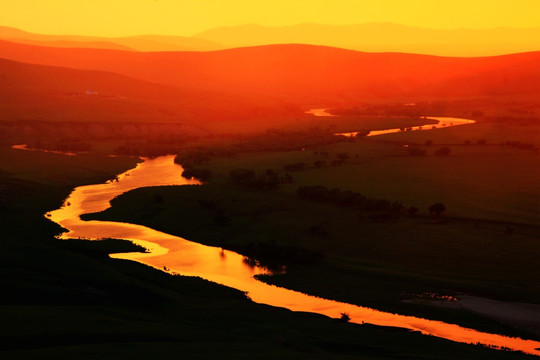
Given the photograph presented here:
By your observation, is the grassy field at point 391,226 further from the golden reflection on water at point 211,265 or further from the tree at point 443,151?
the tree at point 443,151

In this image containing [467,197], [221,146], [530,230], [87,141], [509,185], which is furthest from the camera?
[87,141]

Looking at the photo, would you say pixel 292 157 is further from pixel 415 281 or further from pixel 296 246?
pixel 415 281

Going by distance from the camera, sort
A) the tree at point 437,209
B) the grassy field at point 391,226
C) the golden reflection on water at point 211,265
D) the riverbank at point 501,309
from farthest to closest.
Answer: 1. the tree at point 437,209
2. the grassy field at point 391,226
3. the riverbank at point 501,309
4. the golden reflection on water at point 211,265

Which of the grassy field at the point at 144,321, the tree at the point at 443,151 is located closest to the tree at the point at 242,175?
the tree at the point at 443,151

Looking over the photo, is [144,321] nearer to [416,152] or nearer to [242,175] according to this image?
[242,175]

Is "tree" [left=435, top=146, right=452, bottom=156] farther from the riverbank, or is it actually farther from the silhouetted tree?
the riverbank

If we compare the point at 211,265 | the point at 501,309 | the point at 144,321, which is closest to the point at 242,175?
the point at 211,265

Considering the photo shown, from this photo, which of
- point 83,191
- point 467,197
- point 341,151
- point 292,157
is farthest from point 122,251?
point 341,151
